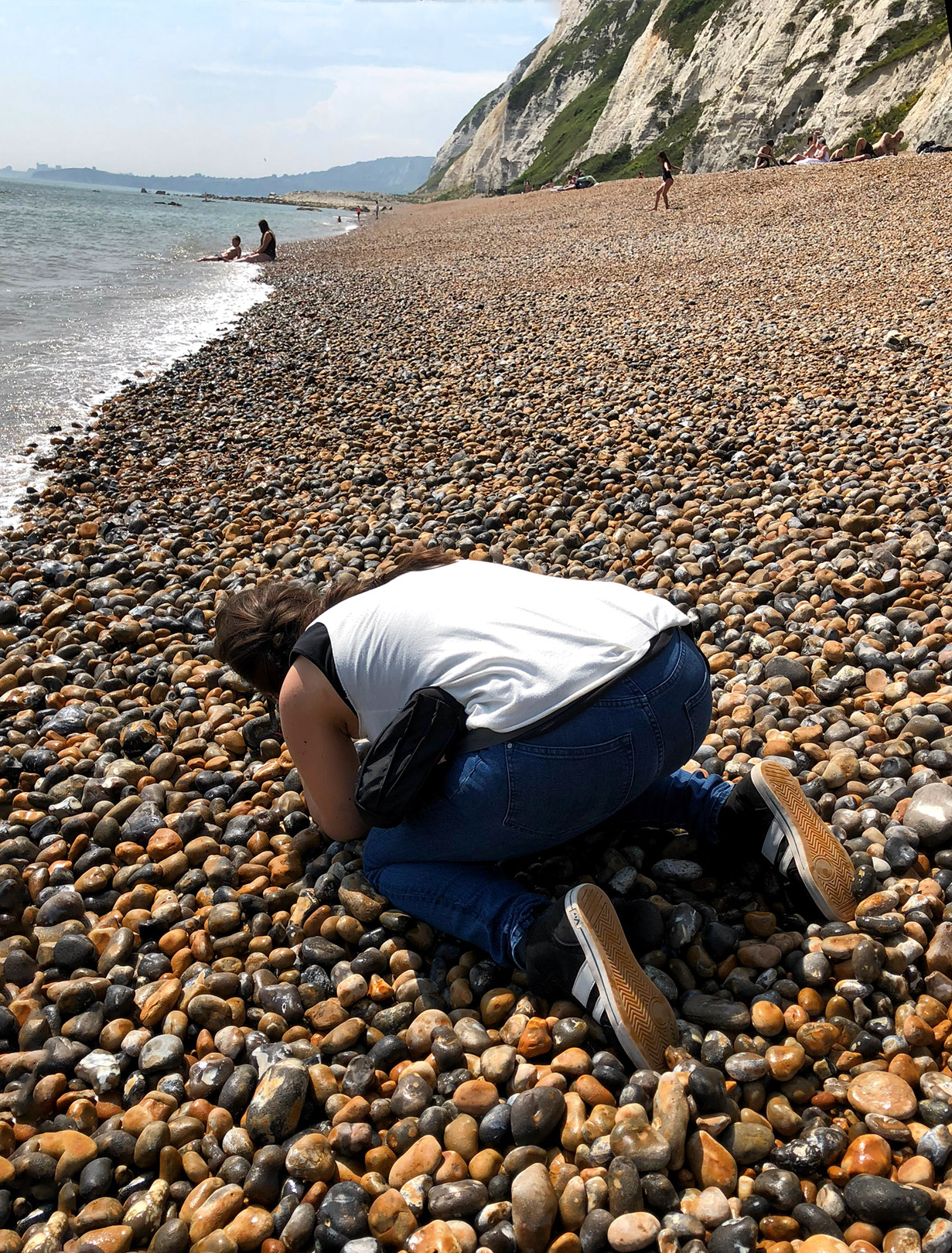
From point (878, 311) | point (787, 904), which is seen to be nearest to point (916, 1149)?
point (787, 904)

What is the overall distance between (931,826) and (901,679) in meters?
1.02

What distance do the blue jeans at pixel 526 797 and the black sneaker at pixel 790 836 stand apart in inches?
10.5

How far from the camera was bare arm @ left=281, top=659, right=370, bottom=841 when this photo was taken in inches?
92.4

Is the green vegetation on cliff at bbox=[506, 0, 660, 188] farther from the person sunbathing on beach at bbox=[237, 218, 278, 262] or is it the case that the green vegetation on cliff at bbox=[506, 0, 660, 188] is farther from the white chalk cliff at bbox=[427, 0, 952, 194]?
the person sunbathing on beach at bbox=[237, 218, 278, 262]

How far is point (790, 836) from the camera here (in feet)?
7.71

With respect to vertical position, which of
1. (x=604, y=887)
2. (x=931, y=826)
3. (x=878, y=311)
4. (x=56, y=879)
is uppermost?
(x=878, y=311)

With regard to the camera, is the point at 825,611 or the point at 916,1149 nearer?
the point at 916,1149

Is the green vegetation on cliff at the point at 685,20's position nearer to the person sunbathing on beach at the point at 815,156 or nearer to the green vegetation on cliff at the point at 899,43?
the green vegetation on cliff at the point at 899,43

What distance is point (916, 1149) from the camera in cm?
175

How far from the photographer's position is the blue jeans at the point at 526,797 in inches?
84.9

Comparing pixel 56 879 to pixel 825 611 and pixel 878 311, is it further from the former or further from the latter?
pixel 878 311

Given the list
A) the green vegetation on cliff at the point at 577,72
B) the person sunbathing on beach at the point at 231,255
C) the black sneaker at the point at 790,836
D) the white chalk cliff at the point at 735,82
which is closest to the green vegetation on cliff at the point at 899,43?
the white chalk cliff at the point at 735,82

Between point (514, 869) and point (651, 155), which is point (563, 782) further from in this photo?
point (651, 155)

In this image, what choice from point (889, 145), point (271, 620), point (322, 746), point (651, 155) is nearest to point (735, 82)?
point (651, 155)
